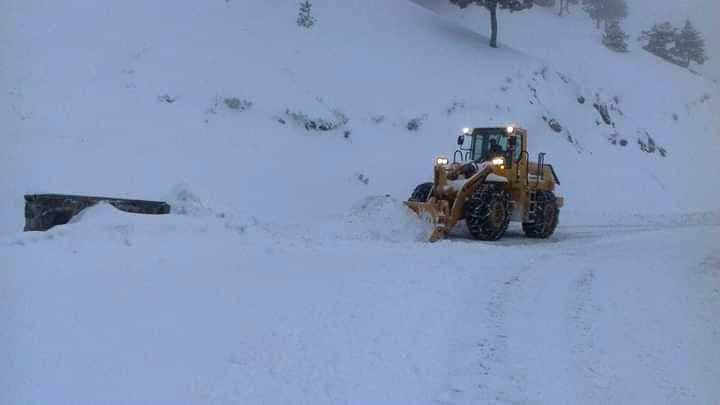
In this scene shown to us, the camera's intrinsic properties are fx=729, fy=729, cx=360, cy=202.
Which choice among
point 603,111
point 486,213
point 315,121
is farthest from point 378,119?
point 603,111

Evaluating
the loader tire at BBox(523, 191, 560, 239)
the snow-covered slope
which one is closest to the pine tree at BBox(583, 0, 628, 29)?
the snow-covered slope

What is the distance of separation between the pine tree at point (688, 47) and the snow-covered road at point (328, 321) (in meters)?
50.1

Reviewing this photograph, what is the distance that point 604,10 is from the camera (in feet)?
194

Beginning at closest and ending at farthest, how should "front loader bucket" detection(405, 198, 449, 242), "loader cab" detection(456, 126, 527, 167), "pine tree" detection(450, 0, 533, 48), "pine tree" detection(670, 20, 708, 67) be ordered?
"front loader bucket" detection(405, 198, 449, 242)
"loader cab" detection(456, 126, 527, 167)
"pine tree" detection(450, 0, 533, 48)
"pine tree" detection(670, 20, 708, 67)

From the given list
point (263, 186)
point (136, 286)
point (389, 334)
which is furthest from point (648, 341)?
point (263, 186)

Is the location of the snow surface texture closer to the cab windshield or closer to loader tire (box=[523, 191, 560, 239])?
loader tire (box=[523, 191, 560, 239])

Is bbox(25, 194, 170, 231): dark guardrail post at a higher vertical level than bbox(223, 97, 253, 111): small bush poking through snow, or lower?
lower

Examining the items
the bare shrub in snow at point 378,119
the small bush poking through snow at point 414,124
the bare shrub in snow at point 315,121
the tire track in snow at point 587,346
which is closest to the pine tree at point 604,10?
the small bush poking through snow at point 414,124

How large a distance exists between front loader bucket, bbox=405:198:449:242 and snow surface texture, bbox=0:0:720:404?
290mm

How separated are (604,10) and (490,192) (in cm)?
5038

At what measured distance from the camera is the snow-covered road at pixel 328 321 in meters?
5.62

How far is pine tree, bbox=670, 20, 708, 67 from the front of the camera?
184ft

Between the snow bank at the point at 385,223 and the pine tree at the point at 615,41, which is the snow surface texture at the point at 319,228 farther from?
the pine tree at the point at 615,41

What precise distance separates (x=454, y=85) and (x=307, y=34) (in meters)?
5.57
